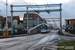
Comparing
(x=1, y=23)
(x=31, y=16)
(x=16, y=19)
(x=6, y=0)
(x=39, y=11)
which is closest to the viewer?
(x=6, y=0)

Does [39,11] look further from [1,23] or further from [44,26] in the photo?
[1,23]

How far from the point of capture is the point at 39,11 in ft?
105

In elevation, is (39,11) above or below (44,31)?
above

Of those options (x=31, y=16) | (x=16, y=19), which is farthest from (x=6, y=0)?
(x=16, y=19)

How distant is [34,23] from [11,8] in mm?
34652

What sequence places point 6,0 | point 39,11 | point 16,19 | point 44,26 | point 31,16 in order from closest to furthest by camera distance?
point 6,0
point 39,11
point 44,26
point 31,16
point 16,19

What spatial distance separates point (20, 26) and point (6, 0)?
4930 cm

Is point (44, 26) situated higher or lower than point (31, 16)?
lower

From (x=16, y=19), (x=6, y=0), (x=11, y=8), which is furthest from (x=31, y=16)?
(x=6, y=0)

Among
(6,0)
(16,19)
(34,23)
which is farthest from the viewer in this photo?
(16,19)

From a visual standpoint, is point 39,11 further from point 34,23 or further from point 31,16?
point 31,16

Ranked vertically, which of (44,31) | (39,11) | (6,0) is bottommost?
(44,31)

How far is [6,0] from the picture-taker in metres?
27.3

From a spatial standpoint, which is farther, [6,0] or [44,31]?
[44,31]
